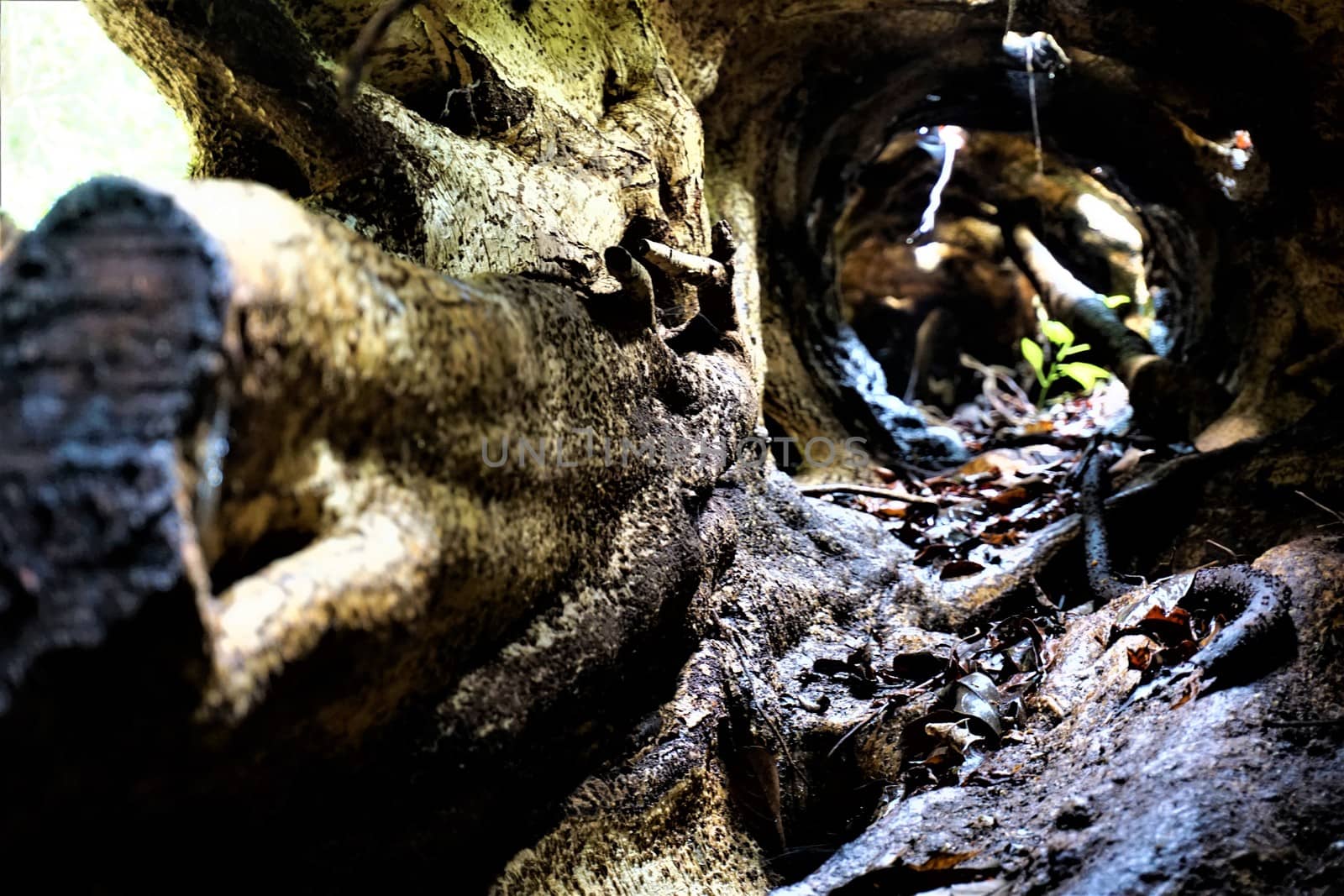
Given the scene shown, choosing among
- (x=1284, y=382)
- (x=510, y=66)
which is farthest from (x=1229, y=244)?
(x=510, y=66)

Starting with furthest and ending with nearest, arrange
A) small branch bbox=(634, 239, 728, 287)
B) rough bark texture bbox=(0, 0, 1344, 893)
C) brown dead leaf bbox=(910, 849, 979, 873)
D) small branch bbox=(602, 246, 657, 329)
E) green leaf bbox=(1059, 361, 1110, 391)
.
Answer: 1. green leaf bbox=(1059, 361, 1110, 391)
2. small branch bbox=(634, 239, 728, 287)
3. small branch bbox=(602, 246, 657, 329)
4. brown dead leaf bbox=(910, 849, 979, 873)
5. rough bark texture bbox=(0, 0, 1344, 893)

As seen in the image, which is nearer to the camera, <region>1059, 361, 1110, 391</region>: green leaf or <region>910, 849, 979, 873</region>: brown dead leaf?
<region>910, 849, 979, 873</region>: brown dead leaf

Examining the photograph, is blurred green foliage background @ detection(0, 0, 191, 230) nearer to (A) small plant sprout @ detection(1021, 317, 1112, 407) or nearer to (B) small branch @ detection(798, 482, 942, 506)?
(B) small branch @ detection(798, 482, 942, 506)

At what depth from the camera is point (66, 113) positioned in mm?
5633

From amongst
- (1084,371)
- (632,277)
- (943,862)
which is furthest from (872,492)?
(1084,371)

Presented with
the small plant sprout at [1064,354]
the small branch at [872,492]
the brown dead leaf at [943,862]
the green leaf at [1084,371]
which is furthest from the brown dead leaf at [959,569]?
the green leaf at [1084,371]

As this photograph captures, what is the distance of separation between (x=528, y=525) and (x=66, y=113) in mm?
5831

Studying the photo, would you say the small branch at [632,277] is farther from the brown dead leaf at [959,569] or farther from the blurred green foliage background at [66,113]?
the blurred green foliage background at [66,113]

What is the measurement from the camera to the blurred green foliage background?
17.2ft

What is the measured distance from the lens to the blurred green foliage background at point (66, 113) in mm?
5238

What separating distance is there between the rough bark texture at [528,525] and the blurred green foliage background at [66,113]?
11.9ft

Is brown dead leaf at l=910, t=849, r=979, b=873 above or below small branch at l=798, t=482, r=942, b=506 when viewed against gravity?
below

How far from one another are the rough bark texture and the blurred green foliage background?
364cm

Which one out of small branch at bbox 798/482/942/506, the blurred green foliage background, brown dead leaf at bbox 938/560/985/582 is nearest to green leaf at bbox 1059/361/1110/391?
small branch at bbox 798/482/942/506
